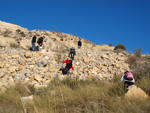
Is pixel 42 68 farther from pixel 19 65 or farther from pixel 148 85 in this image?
pixel 148 85

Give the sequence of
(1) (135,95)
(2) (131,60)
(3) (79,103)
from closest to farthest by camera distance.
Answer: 1. (1) (135,95)
2. (3) (79,103)
3. (2) (131,60)

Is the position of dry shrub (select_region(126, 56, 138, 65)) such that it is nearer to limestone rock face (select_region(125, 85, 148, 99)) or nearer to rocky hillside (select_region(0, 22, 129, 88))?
rocky hillside (select_region(0, 22, 129, 88))

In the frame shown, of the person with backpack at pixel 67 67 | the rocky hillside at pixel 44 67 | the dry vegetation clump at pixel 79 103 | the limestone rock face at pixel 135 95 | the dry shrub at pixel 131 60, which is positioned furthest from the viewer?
the dry shrub at pixel 131 60

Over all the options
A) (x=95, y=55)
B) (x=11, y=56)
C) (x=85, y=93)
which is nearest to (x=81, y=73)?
(x=95, y=55)

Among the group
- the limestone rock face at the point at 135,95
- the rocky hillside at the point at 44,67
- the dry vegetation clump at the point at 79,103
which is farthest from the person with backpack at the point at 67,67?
the limestone rock face at the point at 135,95

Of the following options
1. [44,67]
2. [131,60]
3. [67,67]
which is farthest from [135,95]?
[131,60]

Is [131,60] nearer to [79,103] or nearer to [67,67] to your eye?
[67,67]

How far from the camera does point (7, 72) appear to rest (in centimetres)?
762

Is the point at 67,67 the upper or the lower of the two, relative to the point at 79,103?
upper

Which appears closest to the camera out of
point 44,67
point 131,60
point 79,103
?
point 79,103

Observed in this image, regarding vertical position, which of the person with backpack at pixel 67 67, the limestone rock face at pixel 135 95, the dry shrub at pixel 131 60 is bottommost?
the limestone rock face at pixel 135 95

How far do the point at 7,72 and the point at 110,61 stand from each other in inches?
347

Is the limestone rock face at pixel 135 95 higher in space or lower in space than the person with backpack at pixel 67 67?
lower

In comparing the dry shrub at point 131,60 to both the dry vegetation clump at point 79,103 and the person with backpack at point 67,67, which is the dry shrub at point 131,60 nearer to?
the person with backpack at point 67,67
